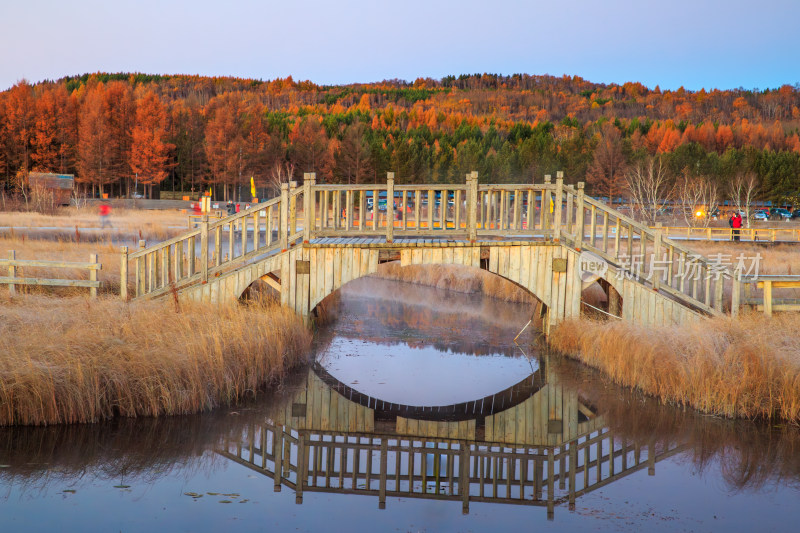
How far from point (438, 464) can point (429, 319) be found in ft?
36.4

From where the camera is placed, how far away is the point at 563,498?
943 centimetres

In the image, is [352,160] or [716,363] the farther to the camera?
[352,160]

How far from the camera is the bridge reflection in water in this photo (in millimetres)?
9695

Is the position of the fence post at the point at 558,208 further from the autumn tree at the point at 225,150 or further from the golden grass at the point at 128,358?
the autumn tree at the point at 225,150

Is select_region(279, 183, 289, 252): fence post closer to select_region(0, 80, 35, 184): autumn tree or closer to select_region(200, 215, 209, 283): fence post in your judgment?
select_region(200, 215, 209, 283): fence post

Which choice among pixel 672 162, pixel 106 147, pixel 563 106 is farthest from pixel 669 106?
pixel 106 147

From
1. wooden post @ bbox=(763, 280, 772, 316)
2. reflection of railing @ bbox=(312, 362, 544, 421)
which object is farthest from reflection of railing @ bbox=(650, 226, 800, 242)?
reflection of railing @ bbox=(312, 362, 544, 421)

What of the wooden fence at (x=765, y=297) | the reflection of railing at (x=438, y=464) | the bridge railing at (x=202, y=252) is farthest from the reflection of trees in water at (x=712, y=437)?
the bridge railing at (x=202, y=252)

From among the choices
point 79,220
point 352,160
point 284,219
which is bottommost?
point 79,220

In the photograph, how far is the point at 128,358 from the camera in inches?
469

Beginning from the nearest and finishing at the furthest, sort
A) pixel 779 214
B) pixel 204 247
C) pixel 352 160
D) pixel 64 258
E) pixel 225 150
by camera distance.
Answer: pixel 204 247
pixel 64 258
pixel 779 214
pixel 225 150
pixel 352 160

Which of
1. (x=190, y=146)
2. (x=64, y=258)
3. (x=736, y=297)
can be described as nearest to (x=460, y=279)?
(x=64, y=258)

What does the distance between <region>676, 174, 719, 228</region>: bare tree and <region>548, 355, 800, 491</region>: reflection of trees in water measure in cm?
3419

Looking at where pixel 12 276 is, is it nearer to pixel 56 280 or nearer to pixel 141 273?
pixel 56 280
